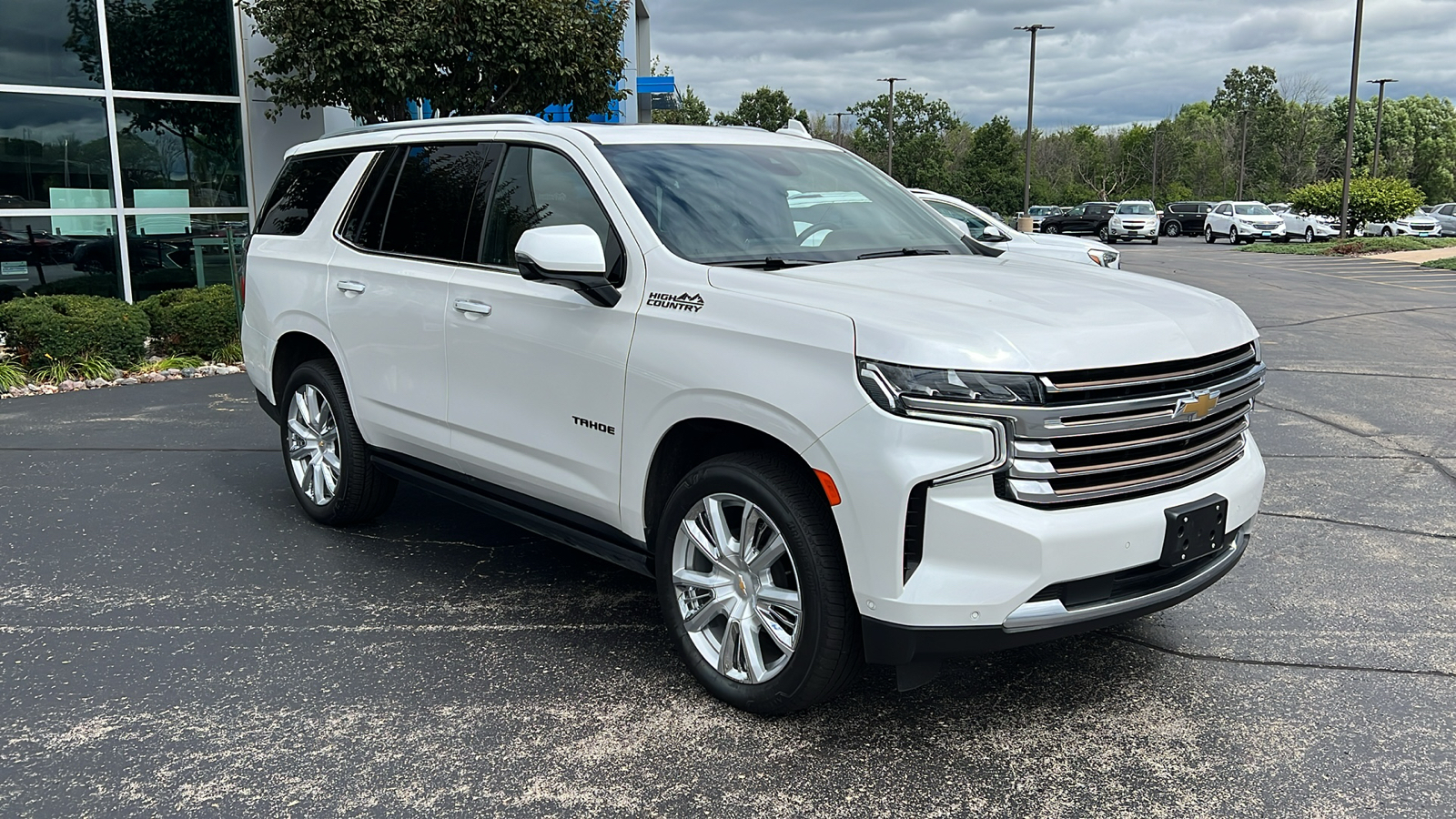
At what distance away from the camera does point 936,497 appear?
310cm

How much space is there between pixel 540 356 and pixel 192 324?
8441 millimetres

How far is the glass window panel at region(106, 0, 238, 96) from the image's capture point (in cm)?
1320

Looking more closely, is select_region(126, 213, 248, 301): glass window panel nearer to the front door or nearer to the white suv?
the white suv

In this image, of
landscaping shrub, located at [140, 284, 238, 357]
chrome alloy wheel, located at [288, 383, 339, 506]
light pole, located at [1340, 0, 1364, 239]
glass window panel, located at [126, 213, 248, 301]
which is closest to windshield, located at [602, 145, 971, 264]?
chrome alloy wheel, located at [288, 383, 339, 506]

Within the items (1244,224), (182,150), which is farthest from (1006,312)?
(1244,224)

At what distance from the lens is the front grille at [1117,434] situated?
309 cm

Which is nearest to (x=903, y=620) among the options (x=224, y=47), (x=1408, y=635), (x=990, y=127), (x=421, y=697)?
(x=421, y=697)

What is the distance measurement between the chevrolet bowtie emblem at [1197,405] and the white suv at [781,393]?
1 cm

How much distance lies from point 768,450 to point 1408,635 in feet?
8.77

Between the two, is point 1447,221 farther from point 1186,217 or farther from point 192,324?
point 192,324

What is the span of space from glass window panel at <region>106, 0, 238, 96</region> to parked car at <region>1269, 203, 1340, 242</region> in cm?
3792

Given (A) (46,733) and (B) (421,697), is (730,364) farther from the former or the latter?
(A) (46,733)

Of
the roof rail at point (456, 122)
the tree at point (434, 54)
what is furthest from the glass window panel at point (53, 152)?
the roof rail at point (456, 122)

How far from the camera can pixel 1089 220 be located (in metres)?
46.7
